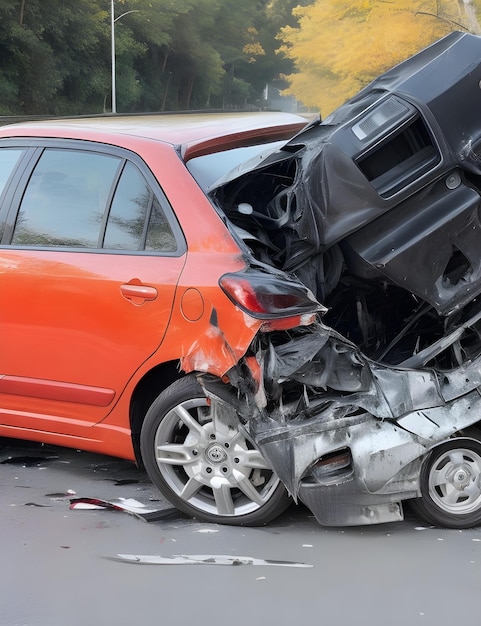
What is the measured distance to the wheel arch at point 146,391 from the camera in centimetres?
329

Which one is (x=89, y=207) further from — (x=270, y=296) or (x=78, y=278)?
(x=270, y=296)

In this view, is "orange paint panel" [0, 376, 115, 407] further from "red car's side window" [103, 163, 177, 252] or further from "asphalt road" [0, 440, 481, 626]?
"red car's side window" [103, 163, 177, 252]

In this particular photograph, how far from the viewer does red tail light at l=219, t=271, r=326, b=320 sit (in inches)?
115

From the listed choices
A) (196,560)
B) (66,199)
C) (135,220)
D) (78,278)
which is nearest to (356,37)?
(66,199)

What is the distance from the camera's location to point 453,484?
303cm

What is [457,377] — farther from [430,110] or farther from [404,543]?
[430,110]

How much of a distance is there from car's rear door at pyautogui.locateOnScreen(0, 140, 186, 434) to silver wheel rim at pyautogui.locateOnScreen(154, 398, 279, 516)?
307 mm

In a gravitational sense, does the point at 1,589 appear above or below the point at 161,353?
below

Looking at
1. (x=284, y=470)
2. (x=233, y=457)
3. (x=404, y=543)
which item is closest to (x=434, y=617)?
(x=404, y=543)

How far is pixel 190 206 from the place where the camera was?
319cm

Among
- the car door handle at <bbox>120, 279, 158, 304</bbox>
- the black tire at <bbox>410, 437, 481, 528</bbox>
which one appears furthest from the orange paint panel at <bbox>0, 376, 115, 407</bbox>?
the black tire at <bbox>410, 437, 481, 528</bbox>

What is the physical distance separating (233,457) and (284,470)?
248 mm

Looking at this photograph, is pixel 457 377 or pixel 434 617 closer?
pixel 434 617

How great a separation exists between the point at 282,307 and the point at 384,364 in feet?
1.70
